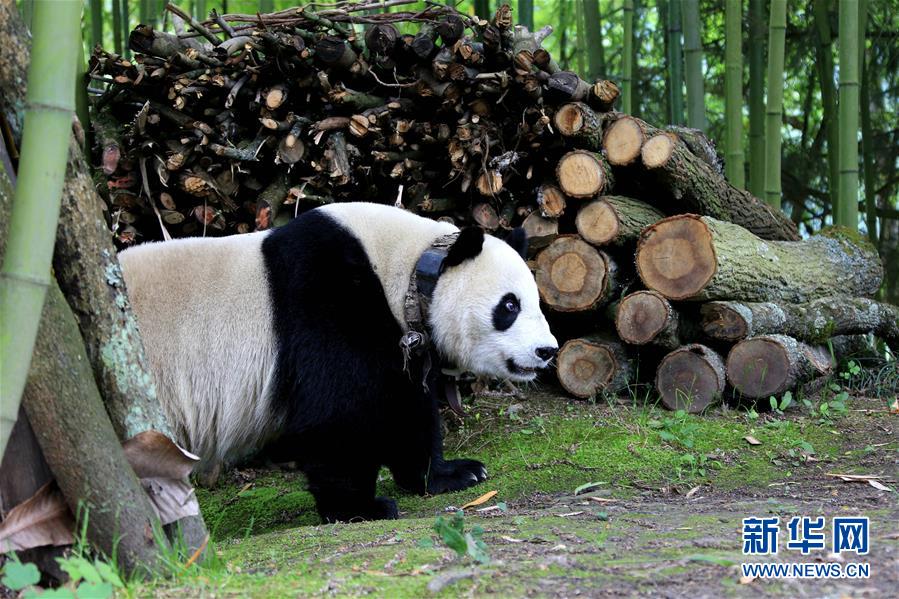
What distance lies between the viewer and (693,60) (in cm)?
736

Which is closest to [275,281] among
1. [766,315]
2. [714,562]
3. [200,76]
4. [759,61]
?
[200,76]

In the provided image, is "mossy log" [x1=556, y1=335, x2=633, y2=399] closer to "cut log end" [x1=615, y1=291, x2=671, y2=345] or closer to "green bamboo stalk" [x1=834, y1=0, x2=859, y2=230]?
"cut log end" [x1=615, y1=291, x2=671, y2=345]

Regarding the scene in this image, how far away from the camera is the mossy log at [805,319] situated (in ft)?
18.9

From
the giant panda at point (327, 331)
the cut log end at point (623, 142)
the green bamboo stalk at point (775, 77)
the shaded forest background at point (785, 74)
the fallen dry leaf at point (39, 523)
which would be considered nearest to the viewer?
the fallen dry leaf at point (39, 523)

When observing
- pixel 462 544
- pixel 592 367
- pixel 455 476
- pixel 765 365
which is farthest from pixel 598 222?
pixel 462 544

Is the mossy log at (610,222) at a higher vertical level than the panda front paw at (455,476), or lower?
higher

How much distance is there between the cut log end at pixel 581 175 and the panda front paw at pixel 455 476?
1.97 m

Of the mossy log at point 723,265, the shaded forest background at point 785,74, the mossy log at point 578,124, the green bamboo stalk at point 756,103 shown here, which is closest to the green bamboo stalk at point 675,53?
the shaded forest background at point 785,74

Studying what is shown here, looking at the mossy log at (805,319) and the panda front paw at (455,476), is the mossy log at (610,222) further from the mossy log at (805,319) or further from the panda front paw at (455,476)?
the panda front paw at (455,476)

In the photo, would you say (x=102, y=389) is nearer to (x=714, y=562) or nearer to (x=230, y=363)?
(x=230, y=363)

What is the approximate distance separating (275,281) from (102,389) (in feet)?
5.03

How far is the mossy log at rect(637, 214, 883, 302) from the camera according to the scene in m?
5.67

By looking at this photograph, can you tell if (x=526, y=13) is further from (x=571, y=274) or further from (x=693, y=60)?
(x=571, y=274)

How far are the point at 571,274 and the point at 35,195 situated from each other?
4.12 meters
